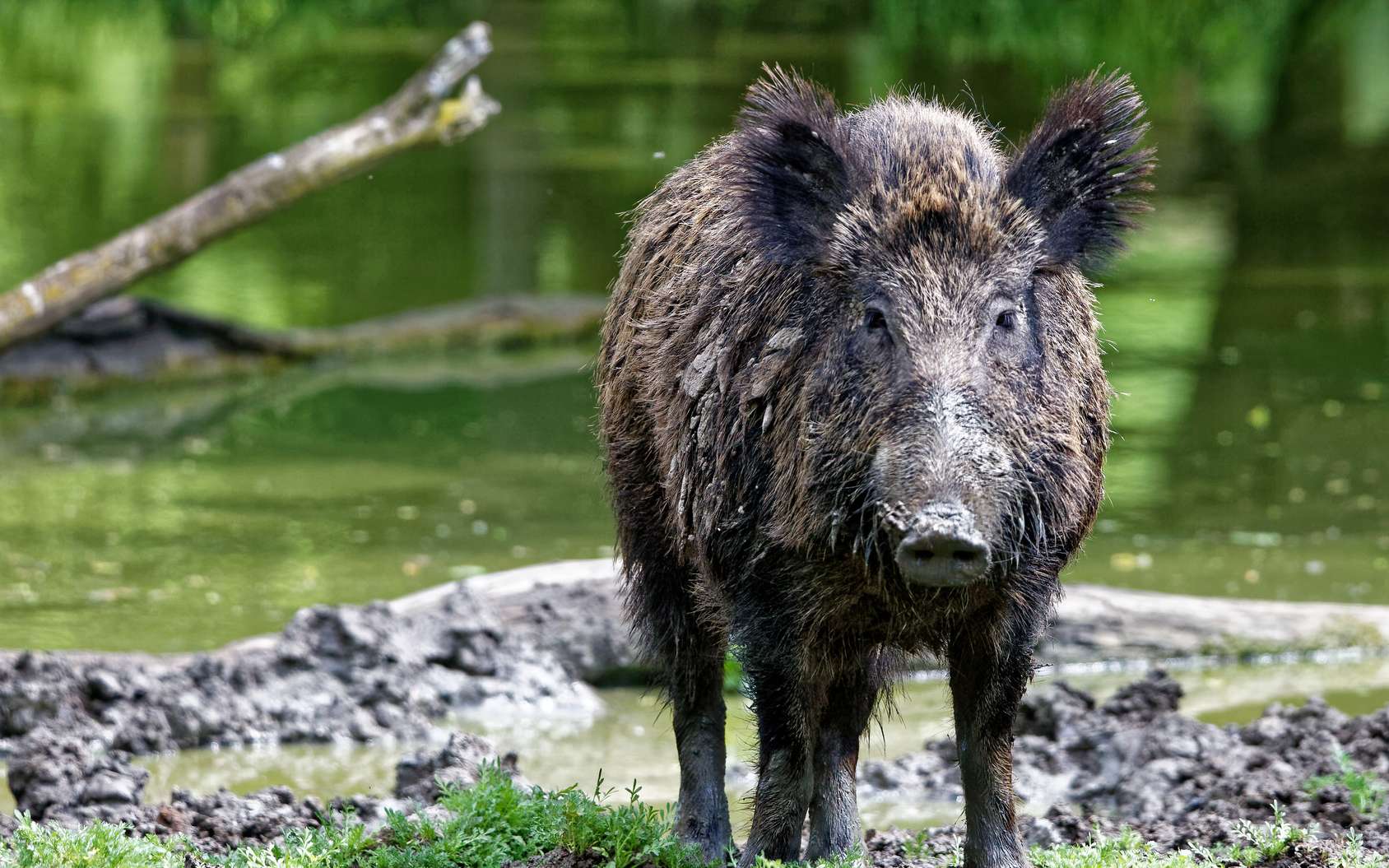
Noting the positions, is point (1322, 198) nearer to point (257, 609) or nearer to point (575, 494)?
point (575, 494)

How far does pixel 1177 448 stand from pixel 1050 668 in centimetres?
453

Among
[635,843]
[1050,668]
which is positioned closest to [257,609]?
[1050,668]

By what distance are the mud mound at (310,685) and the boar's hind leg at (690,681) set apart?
180 centimetres

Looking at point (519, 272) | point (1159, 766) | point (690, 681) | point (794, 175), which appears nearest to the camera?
point (794, 175)

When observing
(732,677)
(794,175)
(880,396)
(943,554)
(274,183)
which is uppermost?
(274,183)

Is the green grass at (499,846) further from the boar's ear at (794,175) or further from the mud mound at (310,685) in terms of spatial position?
the mud mound at (310,685)

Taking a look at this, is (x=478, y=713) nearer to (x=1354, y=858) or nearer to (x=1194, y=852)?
(x=1194, y=852)

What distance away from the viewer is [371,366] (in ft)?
49.6

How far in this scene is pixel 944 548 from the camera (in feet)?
13.4

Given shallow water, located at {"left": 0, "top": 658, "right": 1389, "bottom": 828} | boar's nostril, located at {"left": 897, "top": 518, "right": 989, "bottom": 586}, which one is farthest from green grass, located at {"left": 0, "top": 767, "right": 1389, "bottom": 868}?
shallow water, located at {"left": 0, "top": 658, "right": 1389, "bottom": 828}

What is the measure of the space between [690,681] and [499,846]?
1024mm

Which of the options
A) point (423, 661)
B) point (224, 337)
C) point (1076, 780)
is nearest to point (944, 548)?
point (1076, 780)

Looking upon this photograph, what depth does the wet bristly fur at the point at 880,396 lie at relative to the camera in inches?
176

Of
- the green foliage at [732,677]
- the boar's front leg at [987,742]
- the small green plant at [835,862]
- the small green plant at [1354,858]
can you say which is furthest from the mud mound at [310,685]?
the small green plant at [1354,858]
